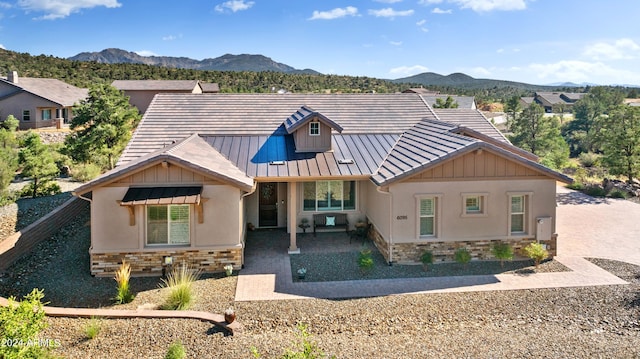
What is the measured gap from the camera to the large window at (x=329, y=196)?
56.4 ft

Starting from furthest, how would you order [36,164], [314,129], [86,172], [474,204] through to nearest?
[86,172]
[36,164]
[314,129]
[474,204]

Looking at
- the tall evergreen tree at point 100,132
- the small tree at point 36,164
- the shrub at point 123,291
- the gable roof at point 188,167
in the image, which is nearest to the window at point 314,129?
the gable roof at point 188,167

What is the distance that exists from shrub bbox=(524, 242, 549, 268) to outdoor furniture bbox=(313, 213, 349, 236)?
258 inches

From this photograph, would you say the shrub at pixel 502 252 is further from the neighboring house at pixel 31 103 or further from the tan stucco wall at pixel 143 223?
the neighboring house at pixel 31 103

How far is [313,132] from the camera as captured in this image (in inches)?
693

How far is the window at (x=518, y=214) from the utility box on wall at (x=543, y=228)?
1.40ft

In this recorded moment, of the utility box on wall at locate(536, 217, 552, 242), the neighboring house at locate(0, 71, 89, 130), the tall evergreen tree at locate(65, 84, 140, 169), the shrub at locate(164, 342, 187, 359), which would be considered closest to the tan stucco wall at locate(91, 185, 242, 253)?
the shrub at locate(164, 342, 187, 359)

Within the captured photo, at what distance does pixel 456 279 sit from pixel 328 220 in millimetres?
5579

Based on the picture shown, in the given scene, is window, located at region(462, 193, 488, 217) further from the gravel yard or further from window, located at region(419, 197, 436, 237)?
the gravel yard

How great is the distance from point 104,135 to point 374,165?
17682 millimetres

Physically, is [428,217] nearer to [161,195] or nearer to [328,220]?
[328,220]

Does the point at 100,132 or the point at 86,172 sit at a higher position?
the point at 100,132

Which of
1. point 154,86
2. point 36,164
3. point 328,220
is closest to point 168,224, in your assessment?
point 328,220

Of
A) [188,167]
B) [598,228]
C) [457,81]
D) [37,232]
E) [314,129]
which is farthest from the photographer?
[457,81]
